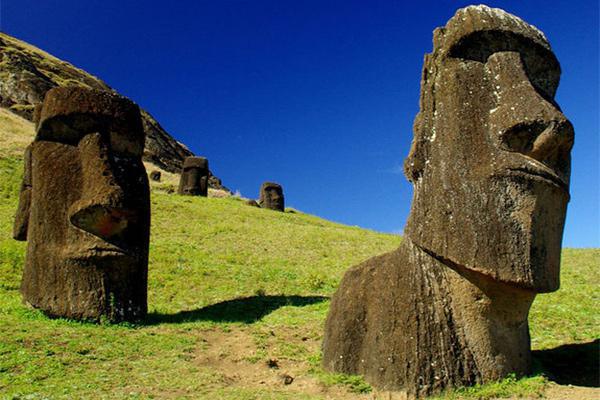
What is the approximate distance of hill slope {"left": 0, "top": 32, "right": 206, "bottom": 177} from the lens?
5747cm

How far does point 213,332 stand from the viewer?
10664mm

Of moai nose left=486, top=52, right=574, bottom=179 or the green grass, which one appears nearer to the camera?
moai nose left=486, top=52, right=574, bottom=179

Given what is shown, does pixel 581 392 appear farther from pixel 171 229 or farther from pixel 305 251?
pixel 171 229

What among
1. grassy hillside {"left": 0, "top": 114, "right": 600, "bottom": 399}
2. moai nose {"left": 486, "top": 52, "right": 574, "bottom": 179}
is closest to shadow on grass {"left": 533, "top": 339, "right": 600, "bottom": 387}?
grassy hillside {"left": 0, "top": 114, "right": 600, "bottom": 399}

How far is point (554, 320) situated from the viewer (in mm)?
9586

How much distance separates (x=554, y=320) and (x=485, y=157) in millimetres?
4658

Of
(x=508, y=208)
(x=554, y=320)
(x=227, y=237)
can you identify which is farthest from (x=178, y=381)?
(x=227, y=237)

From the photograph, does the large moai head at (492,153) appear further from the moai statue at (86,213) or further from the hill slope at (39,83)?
the hill slope at (39,83)

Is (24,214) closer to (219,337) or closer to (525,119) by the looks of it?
(219,337)

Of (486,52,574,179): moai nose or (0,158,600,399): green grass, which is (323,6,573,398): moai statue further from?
(0,158,600,399): green grass

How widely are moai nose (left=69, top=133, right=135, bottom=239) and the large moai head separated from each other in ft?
19.1

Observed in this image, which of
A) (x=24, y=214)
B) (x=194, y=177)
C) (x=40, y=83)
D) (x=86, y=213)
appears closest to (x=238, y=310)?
(x=86, y=213)

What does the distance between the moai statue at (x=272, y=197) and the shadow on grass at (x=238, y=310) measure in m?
24.1

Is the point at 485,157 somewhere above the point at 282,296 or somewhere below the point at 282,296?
above
